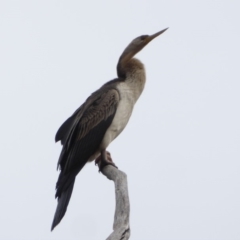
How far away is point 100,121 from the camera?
7547 mm

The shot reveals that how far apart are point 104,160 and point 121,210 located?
179cm

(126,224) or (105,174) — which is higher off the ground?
(105,174)

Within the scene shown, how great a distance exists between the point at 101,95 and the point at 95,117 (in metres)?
0.23

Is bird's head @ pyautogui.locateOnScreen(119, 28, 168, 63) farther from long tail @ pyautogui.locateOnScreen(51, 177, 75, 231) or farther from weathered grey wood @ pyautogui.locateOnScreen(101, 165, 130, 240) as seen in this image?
weathered grey wood @ pyautogui.locateOnScreen(101, 165, 130, 240)

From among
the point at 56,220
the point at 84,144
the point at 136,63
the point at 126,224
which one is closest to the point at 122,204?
the point at 126,224

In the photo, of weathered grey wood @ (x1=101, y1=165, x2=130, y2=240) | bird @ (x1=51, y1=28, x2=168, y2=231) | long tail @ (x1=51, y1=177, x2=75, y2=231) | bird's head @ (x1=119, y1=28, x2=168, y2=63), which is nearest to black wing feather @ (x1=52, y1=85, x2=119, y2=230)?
bird @ (x1=51, y1=28, x2=168, y2=231)

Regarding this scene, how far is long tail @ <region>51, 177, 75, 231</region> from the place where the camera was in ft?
21.5

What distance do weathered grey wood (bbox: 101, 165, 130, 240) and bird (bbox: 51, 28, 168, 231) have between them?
104 cm

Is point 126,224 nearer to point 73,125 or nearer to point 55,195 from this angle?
point 55,195

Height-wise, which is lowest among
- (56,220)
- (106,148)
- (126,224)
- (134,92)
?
(126,224)

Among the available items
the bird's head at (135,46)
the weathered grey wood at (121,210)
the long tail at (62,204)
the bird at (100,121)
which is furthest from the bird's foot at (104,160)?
the bird's head at (135,46)

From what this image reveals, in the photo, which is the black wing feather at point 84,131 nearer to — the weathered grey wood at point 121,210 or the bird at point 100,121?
the bird at point 100,121

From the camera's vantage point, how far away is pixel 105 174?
682cm

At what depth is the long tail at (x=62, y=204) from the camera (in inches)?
258
